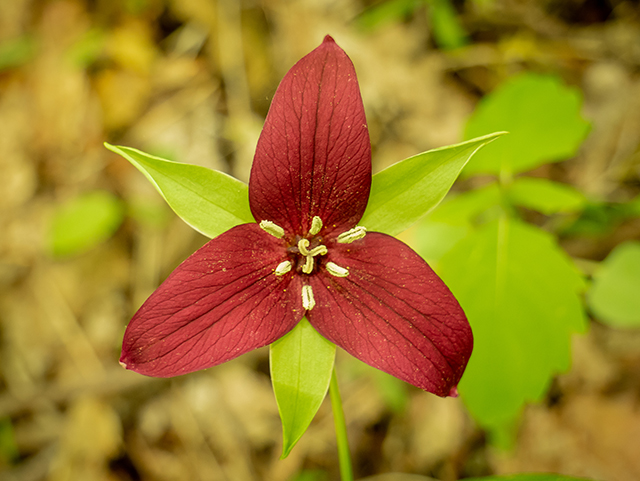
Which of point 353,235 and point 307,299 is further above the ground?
point 353,235

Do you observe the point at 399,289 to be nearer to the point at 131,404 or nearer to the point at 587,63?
the point at 131,404

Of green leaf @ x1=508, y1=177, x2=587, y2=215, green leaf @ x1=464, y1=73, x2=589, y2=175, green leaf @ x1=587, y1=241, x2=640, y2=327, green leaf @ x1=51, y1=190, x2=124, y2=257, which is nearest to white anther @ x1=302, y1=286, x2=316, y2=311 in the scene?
green leaf @ x1=464, y1=73, x2=589, y2=175

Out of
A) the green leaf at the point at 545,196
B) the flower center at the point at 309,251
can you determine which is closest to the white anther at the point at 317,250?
the flower center at the point at 309,251

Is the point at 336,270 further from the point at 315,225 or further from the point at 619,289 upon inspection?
the point at 619,289

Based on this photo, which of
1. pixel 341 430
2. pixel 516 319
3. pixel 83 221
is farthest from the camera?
pixel 83 221

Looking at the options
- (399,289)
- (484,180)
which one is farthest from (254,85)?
(399,289)

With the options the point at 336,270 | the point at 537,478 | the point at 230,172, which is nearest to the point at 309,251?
the point at 336,270

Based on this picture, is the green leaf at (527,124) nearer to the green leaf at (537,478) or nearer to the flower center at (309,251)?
the flower center at (309,251)
